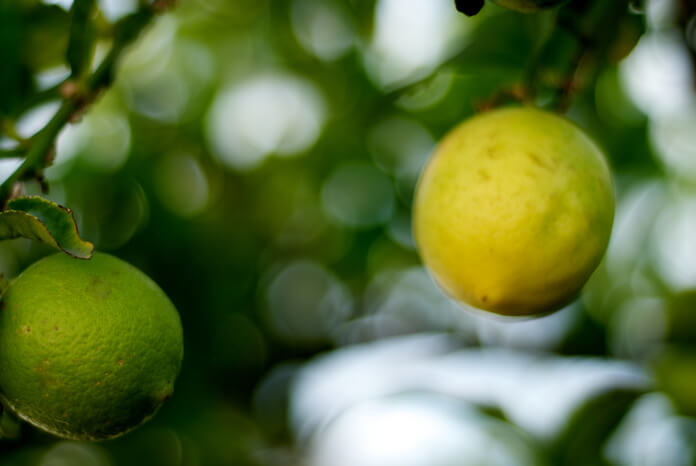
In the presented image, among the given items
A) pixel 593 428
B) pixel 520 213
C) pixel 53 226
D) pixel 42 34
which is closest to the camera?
pixel 53 226

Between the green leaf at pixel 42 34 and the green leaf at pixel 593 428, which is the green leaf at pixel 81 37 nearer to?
the green leaf at pixel 42 34

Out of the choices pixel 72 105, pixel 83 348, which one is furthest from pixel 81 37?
pixel 83 348

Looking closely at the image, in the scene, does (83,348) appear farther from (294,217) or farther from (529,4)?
(294,217)

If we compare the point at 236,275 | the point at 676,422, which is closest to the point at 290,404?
the point at 236,275

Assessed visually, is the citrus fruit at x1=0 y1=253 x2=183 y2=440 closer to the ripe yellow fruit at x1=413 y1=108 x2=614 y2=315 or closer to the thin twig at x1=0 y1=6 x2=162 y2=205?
the thin twig at x1=0 y1=6 x2=162 y2=205

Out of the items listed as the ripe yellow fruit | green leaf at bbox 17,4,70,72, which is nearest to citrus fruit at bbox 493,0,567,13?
the ripe yellow fruit
